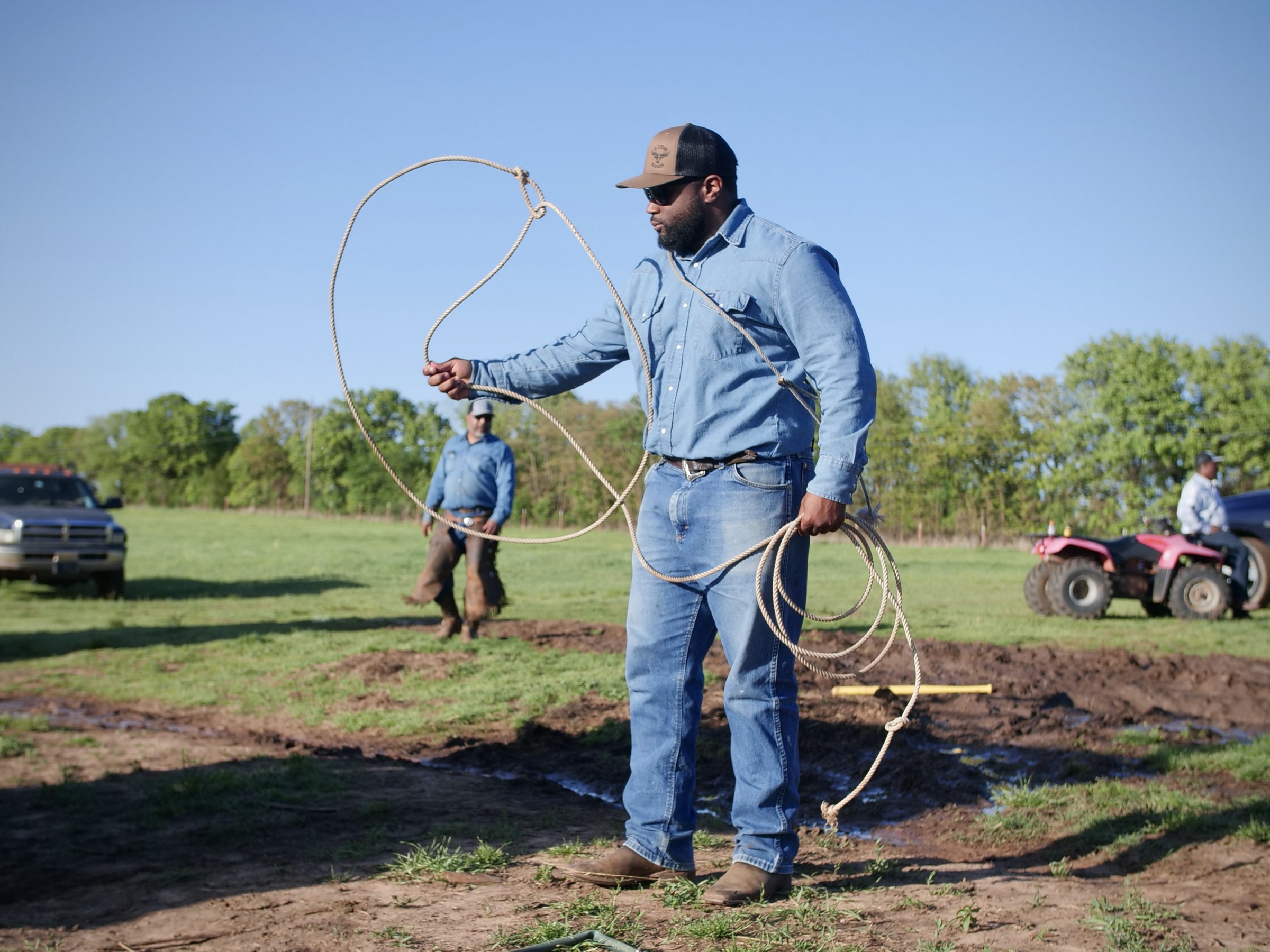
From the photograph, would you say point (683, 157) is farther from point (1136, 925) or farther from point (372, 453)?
point (372, 453)

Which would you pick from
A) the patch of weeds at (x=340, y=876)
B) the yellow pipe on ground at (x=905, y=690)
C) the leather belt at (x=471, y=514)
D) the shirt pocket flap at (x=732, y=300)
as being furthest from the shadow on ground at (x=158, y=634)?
the shirt pocket flap at (x=732, y=300)

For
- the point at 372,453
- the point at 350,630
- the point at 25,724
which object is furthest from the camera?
the point at 372,453

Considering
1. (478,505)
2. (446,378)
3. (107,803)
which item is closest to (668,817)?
(446,378)

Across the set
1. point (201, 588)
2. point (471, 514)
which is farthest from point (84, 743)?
point (201, 588)

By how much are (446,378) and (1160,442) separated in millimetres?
44775

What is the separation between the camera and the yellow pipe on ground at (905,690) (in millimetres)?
6621

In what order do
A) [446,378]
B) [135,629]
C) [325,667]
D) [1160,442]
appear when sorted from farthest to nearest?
[1160,442], [135,629], [325,667], [446,378]

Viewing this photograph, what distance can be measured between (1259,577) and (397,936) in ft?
47.2

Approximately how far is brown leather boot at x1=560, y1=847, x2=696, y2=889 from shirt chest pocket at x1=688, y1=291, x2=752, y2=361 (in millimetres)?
1618

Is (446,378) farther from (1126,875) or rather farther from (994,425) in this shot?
(994,425)

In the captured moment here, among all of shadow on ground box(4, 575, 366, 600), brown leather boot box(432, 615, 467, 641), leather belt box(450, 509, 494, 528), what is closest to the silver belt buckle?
leather belt box(450, 509, 494, 528)

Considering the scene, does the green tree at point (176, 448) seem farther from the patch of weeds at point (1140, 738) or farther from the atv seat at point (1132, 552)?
the patch of weeds at point (1140, 738)

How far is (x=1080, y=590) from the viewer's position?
1333cm

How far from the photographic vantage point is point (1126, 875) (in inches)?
160
